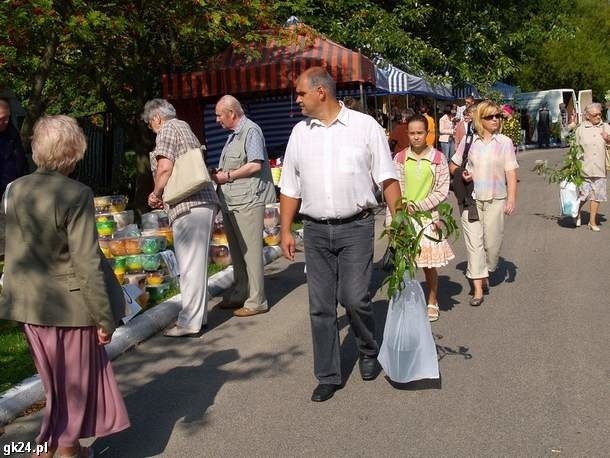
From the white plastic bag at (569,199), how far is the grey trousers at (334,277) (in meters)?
7.68

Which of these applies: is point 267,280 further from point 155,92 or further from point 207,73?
point 155,92

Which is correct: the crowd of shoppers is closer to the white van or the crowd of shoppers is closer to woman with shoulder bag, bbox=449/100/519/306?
woman with shoulder bag, bbox=449/100/519/306

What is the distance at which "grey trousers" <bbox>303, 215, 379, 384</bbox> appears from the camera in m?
5.18

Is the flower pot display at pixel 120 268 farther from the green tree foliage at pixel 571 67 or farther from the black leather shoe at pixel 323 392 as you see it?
A: the green tree foliage at pixel 571 67

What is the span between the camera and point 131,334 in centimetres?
682

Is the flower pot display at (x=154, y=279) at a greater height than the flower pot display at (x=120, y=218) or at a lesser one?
lesser

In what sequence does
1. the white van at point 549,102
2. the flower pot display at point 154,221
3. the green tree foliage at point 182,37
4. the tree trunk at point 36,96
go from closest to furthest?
the flower pot display at point 154,221 < the tree trunk at point 36,96 < the green tree foliage at point 182,37 < the white van at point 549,102

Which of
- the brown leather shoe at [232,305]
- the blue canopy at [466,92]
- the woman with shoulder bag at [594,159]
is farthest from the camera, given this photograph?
the blue canopy at [466,92]

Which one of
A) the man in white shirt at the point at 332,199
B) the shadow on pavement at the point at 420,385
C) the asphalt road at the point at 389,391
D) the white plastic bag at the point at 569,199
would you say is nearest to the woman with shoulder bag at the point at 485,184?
the asphalt road at the point at 389,391

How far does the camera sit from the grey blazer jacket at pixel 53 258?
149 inches

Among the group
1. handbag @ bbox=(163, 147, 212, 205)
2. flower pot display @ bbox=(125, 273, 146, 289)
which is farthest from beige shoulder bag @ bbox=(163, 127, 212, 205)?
flower pot display @ bbox=(125, 273, 146, 289)

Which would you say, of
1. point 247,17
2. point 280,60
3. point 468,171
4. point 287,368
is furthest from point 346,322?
point 280,60

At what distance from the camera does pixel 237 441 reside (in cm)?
465

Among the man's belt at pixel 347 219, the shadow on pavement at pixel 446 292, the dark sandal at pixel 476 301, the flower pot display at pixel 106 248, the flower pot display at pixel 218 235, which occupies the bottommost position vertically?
the shadow on pavement at pixel 446 292
